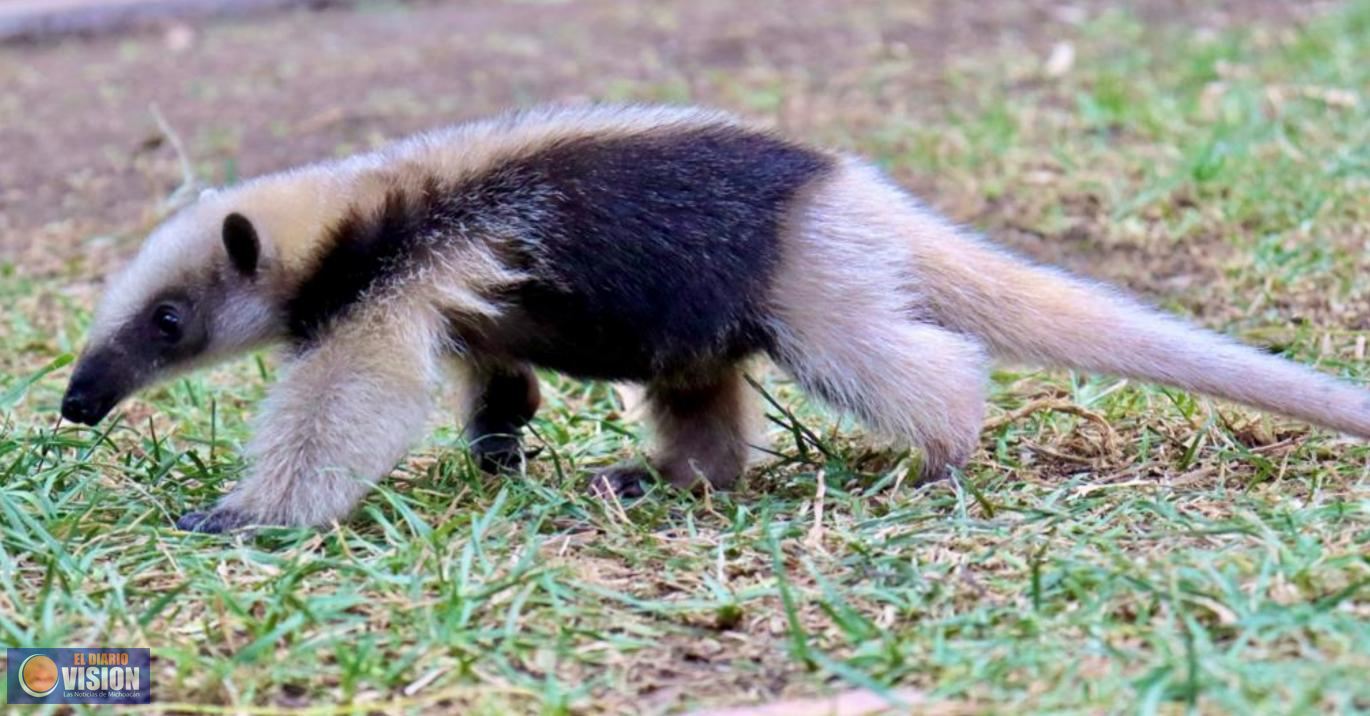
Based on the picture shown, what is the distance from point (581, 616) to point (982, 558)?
1065 mm

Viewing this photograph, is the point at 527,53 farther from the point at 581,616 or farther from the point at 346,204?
the point at 581,616

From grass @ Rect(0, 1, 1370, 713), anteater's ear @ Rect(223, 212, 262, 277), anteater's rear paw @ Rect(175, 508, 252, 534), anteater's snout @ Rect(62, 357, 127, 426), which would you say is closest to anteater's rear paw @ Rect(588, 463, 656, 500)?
grass @ Rect(0, 1, 1370, 713)

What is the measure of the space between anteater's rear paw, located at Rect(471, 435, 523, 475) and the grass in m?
0.08

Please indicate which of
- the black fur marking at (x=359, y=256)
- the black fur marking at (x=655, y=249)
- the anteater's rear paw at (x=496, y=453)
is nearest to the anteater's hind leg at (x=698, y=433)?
the anteater's rear paw at (x=496, y=453)

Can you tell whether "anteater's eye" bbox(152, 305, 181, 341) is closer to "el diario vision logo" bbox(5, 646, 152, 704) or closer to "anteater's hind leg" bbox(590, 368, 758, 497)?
"anteater's hind leg" bbox(590, 368, 758, 497)

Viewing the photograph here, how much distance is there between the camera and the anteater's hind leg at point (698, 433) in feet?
19.7

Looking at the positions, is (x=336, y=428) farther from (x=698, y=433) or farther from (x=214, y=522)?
(x=698, y=433)

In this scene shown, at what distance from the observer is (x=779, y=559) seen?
4.66m

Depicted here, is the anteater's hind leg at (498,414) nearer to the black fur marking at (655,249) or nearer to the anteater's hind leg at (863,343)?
the black fur marking at (655,249)

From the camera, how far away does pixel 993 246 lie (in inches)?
235

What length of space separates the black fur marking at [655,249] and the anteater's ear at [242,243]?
0.67 metres

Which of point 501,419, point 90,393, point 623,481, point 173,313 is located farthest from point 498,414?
point 90,393

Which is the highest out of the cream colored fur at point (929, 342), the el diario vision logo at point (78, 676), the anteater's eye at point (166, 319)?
the cream colored fur at point (929, 342)

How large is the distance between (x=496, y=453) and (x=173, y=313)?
1.15 metres
